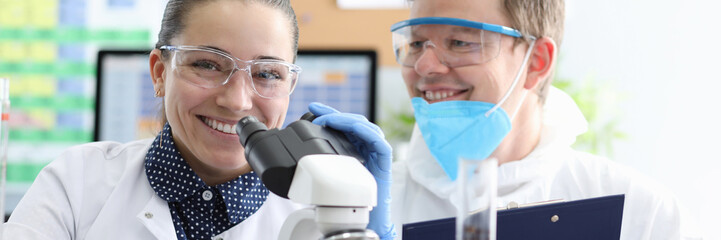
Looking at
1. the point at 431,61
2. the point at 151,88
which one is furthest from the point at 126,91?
the point at 431,61

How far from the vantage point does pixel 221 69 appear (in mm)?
1236

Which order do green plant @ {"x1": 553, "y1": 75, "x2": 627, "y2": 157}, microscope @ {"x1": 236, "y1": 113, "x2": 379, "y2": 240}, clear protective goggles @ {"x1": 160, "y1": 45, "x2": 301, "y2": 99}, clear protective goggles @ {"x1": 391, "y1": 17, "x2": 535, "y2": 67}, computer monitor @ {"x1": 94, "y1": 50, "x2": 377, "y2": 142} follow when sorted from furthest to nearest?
green plant @ {"x1": 553, "y1": 75, "x2": 627, "y2": 157}, computer monitor @ {"x1": 94, "y1": 50, "x2": 377, "y2": 142}, clear protective goggles @ {"x1": 391, "y1": 17, "x2": 535, "y2": 67}, clear protective goggles @ {"x1": 160, "y1": 45, "x2": 301, "y2": 99}, microscope @ {"x1": 236, "y1": 113, "x2": 379, "y2": 240}

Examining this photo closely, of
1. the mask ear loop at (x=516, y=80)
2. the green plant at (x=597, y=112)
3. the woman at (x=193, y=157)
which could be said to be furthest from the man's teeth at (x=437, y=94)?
the green plant at (x=597, y=112)

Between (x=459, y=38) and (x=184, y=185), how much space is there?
2.43 ft

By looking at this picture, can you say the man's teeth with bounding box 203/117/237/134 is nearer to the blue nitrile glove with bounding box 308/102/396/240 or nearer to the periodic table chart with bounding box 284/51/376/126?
the blue nitrile glove with bounding box 308/102/396/240

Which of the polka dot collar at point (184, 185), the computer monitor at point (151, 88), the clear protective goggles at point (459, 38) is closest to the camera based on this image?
the polka dot collar at point (184, 185)

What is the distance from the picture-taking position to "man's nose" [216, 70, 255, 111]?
1.23 meters

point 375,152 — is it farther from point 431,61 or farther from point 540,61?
point 540,61

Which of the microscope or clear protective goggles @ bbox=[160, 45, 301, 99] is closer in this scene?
the microscope

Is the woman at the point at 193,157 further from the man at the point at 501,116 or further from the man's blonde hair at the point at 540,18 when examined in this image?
the man's blonde hair at the point at 540,18

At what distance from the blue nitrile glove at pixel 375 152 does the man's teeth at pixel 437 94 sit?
590 mm

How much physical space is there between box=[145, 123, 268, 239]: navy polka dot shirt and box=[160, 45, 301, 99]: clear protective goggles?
0.62ft

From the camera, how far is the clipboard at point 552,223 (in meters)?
0.98

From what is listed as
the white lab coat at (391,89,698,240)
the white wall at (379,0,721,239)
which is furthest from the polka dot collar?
the white wall at (379,0,721,239)
